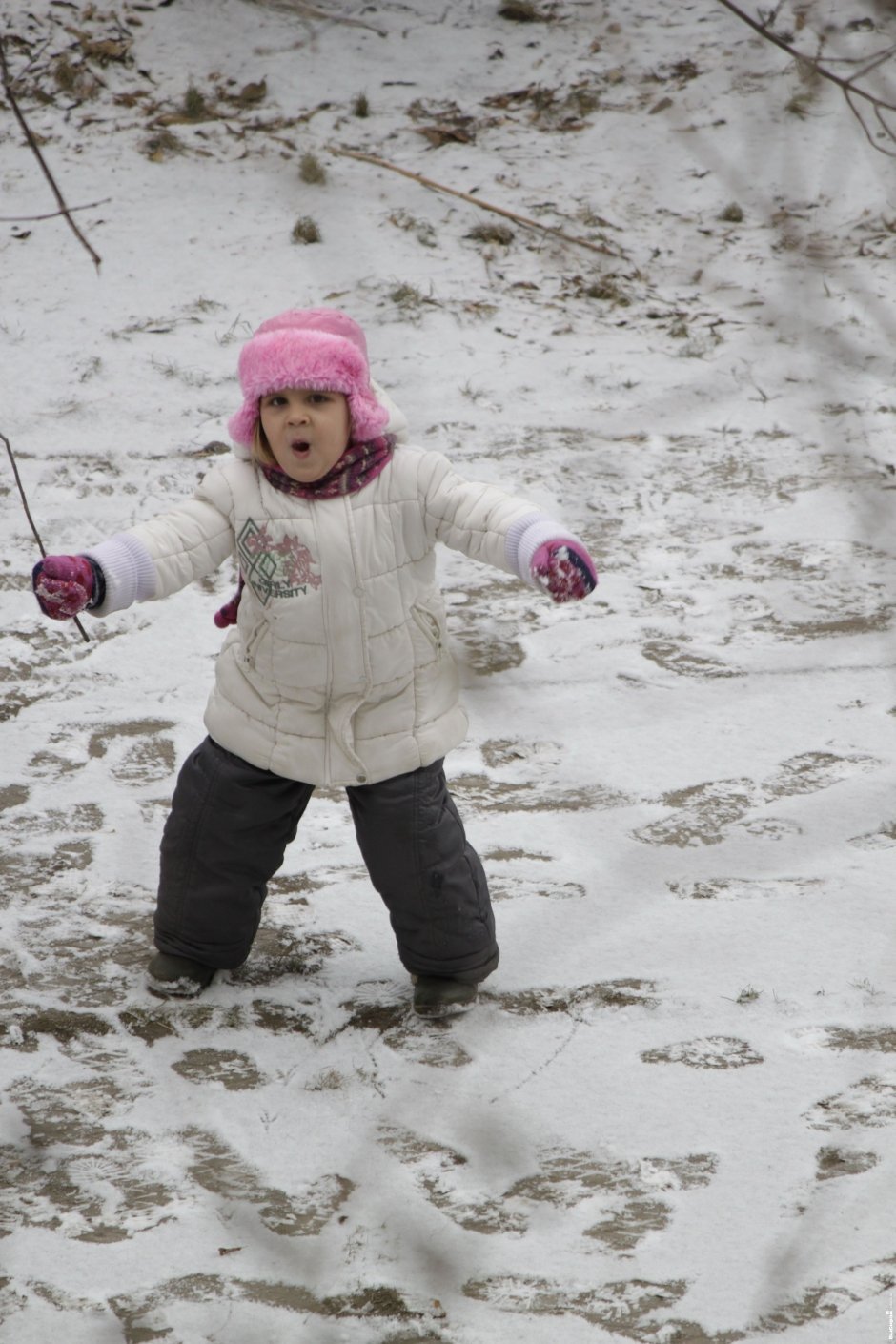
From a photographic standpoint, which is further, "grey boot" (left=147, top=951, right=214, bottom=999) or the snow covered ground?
"grey boot" (left=147, top=951, right=214, bottom=999)

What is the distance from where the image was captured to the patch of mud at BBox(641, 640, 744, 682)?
373cm

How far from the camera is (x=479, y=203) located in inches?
234

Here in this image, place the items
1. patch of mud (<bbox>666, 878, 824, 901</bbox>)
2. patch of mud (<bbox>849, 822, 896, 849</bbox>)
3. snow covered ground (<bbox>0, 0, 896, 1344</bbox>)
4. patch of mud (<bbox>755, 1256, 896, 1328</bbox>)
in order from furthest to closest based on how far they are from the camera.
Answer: patch of mud (<bbox>849, 822, 896, 849</bbox>) < patch of mud (<bbox>666, 878, 824, 901</bbox>) < snow covered ground (<bbox>0, 0, 896, 1344</bbox>) < patch of mud (<bbox>755, 1256, 896, 1328</bbox>)

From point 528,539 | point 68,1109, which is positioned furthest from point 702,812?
point 68,1109

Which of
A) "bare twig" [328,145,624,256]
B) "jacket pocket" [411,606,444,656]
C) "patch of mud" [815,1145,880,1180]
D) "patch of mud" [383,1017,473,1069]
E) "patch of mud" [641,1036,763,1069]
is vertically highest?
"jacket pocket" [411,606,444,656]

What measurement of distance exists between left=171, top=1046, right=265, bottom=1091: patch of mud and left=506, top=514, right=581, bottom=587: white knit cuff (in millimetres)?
995

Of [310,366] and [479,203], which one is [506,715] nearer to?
[310,366]

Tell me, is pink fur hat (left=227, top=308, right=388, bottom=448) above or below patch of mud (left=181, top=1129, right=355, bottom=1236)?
above

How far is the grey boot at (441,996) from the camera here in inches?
100

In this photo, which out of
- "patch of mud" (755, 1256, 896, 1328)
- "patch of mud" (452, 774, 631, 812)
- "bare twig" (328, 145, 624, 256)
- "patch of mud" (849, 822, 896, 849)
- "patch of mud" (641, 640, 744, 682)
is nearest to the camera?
"patch of mud" (755, 1256, 896, 1328)

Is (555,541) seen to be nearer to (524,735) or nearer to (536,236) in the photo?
(524,735)

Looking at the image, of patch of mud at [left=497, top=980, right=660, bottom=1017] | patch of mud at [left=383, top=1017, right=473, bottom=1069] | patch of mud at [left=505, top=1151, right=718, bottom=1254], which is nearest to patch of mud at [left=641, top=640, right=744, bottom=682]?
patch of mud at [left=497, top=980, right=660, bottom=1017]

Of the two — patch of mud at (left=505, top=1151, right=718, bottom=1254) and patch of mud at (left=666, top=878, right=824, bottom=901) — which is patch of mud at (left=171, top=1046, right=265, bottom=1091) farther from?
patch of mud at (left=666, top=878, right=824, bottom=901)

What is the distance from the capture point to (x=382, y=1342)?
1.87 meters
